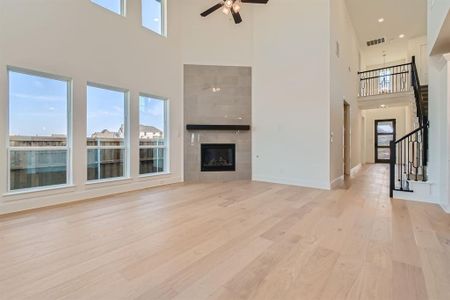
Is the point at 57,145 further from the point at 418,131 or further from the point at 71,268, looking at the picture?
the point at 418,131

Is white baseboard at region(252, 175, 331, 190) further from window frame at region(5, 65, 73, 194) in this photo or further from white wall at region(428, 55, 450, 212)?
window frame at region(5, 65, 73, 194)

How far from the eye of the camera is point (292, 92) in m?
5.82

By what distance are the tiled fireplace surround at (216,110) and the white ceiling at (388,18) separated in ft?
14.6

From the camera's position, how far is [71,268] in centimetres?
194

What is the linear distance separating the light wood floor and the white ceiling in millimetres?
6605

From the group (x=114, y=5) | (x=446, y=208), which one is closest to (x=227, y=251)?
(x=446, y=208)

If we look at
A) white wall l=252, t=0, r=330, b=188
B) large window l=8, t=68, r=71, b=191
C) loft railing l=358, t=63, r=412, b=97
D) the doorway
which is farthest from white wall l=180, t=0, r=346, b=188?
loft railing l=358, t=63, r=412, b=97

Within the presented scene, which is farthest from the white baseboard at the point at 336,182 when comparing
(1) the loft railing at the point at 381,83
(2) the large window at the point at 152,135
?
(1) the loft railing at the point at 381,83

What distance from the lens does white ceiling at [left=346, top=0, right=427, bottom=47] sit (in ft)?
24.2

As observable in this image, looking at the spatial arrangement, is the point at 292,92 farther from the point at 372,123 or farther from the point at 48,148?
the point at 372,123

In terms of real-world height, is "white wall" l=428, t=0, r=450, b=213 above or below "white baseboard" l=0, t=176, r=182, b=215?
above

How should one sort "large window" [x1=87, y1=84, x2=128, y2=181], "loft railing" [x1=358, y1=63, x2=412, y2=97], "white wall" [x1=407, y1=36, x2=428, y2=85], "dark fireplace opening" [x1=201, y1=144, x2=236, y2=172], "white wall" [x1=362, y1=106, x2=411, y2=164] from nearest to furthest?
"large window" [x1=87, y1=84, x2=128, y2=181] < "dark fireplace opening" [x1=201, y1=144, x2=236, y2=172] < "white wall" [x1=407, y1=36, x2=428, y2=85] < "loft railing" [x1=358, y1=63, x2=412, y2=97] < "white wall" [x1=362, y1=106, x2=411, y2=164]

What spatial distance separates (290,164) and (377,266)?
156 inches

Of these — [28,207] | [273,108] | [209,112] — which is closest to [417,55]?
[273,108]
